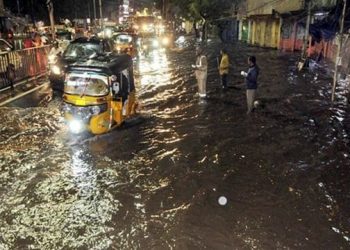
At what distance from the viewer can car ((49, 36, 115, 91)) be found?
16.4 m

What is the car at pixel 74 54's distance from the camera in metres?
16.4

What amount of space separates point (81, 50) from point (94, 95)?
7379 millimetres

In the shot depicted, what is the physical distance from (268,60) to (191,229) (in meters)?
24.4

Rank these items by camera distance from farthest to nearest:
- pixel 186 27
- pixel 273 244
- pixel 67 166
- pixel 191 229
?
pixel 186 27, pixel 67 166, pixel 191 229, pixel 273 244

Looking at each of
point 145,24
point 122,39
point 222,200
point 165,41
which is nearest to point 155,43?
point 165,41

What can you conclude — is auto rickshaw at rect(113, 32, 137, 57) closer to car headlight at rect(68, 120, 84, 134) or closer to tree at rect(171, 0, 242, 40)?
car headlight at rect(68, 120, 84, 134)

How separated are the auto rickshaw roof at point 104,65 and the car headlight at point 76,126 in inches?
55.7

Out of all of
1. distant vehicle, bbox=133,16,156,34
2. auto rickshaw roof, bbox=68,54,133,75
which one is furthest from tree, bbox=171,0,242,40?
auto rickshaw roof, bbox=68,54,133,75

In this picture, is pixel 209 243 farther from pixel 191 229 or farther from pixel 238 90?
pixel 238 90

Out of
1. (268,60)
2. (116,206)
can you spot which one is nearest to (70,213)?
(116,206)

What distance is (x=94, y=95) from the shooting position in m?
10.8

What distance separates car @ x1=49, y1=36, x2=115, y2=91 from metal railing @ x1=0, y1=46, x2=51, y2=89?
2381 mm

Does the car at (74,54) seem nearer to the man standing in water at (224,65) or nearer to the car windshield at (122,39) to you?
the man standing in water at (224,65)

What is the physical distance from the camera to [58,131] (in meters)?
11.8
